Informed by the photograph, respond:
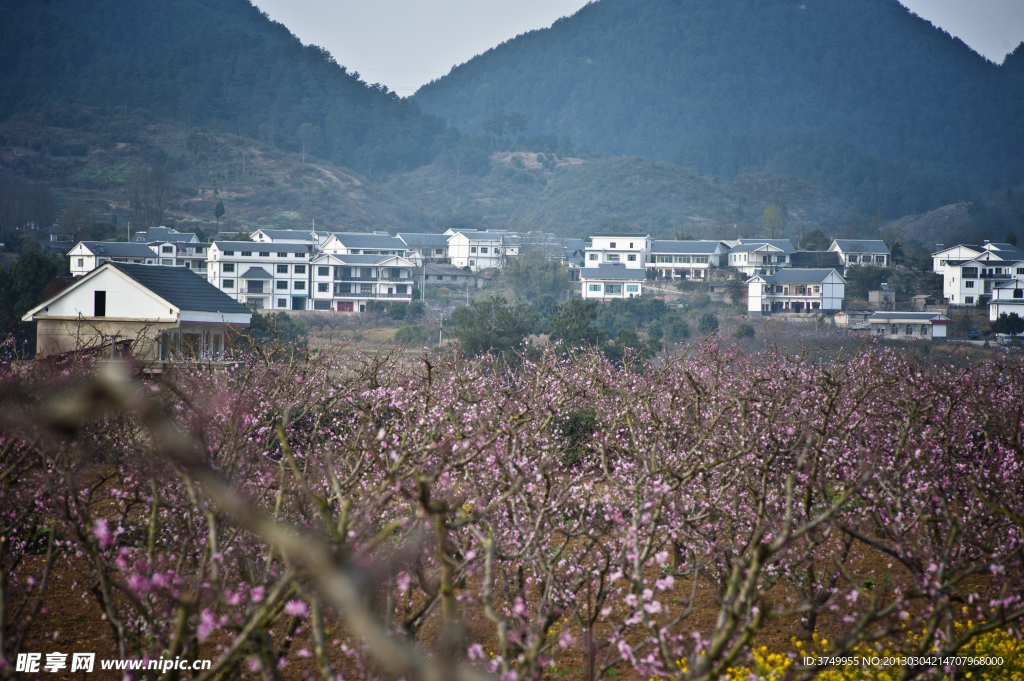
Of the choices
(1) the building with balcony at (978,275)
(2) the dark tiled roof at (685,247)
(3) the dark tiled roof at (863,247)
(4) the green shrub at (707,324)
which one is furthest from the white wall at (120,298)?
(3) the dark tiled roof at (863,247)

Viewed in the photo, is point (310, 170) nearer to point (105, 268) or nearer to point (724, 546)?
point (105, 268)

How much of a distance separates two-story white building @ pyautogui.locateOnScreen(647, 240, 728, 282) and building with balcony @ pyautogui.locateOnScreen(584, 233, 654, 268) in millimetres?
1110

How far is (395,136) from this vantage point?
140m

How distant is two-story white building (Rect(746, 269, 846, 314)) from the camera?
187ft

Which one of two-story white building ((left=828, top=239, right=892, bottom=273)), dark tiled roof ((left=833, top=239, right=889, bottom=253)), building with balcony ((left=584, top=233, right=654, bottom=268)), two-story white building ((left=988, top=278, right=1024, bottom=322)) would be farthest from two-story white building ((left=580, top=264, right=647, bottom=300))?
two-story white building ((left=988, top=278, right=1024, bottom=322))

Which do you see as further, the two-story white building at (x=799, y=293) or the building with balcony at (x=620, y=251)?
the building with balcony at (x=620, y=251)

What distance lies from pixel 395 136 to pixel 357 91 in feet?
67.8

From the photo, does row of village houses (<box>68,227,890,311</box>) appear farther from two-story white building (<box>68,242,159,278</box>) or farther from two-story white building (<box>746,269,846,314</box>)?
two-story white building (<box>746,269,846,314</box>)

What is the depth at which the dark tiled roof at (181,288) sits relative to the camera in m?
21.1

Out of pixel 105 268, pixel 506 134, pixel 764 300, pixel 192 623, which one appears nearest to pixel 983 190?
pixel 506 134

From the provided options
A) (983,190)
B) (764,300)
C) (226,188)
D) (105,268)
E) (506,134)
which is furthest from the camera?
(506,134)

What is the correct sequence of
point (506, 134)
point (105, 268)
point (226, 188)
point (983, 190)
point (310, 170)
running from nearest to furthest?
point (105, 268) < point (226, 188) < point (310, 170) < point (983, 190) < point (506, 134)

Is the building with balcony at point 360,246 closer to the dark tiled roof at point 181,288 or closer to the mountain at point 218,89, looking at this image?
the dark tiled roof at point 181,288

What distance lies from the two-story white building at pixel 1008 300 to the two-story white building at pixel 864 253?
17.1m
